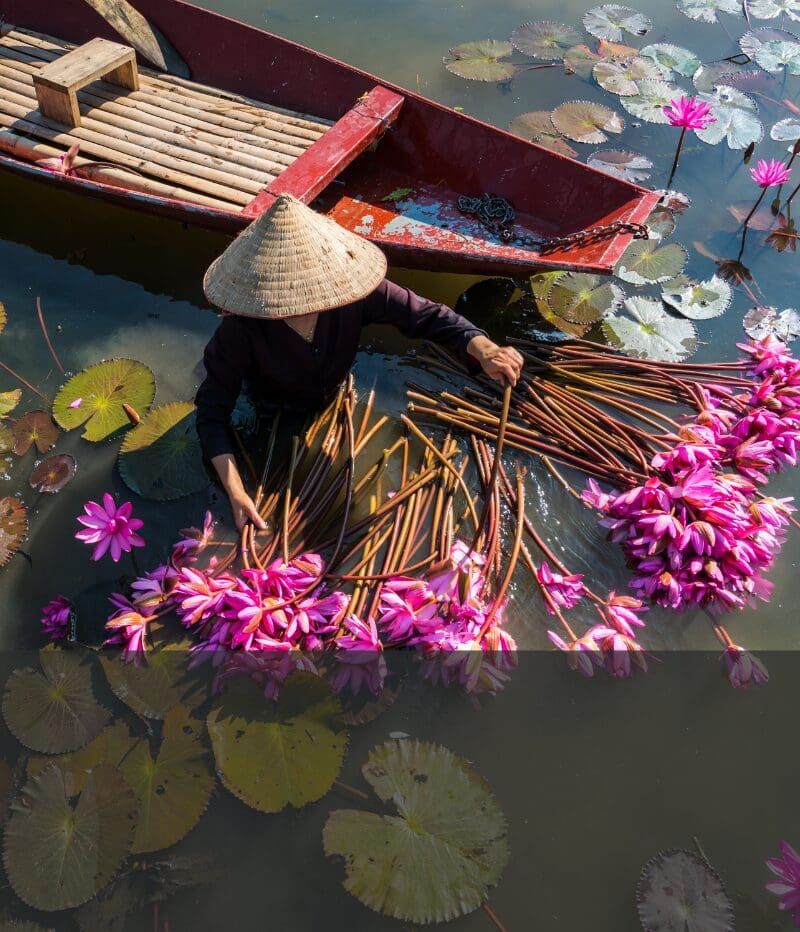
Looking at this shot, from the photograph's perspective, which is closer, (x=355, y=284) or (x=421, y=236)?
(x=355, y=284)

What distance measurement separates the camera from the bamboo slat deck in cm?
441

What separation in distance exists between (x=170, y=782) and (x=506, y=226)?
3514mm

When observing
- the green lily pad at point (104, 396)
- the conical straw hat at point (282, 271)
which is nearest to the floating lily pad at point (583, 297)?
the conical straw hat at point (282, 271)

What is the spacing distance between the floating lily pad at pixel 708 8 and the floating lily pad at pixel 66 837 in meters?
7.74

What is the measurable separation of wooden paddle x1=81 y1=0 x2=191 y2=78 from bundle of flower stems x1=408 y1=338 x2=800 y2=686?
3.40 m

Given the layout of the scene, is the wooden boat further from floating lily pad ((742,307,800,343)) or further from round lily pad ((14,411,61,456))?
round lily pad ((14,411,61,456))

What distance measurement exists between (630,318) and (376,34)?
13.7ft

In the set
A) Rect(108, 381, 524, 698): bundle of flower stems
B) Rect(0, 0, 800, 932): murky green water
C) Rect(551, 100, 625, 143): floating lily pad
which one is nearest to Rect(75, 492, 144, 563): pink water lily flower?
Rect(108, 381, 524, 698): bundle of flower stems

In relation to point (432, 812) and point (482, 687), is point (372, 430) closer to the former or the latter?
point (482, 687)

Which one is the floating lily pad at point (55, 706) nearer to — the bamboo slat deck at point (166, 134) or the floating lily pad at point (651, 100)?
the bamboo slat deck at point (166, 134)

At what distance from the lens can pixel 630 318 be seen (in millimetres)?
4273

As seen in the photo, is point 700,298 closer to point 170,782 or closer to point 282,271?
point 282,271

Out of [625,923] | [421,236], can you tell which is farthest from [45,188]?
[625,923]

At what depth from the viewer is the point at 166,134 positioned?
4766 mm
